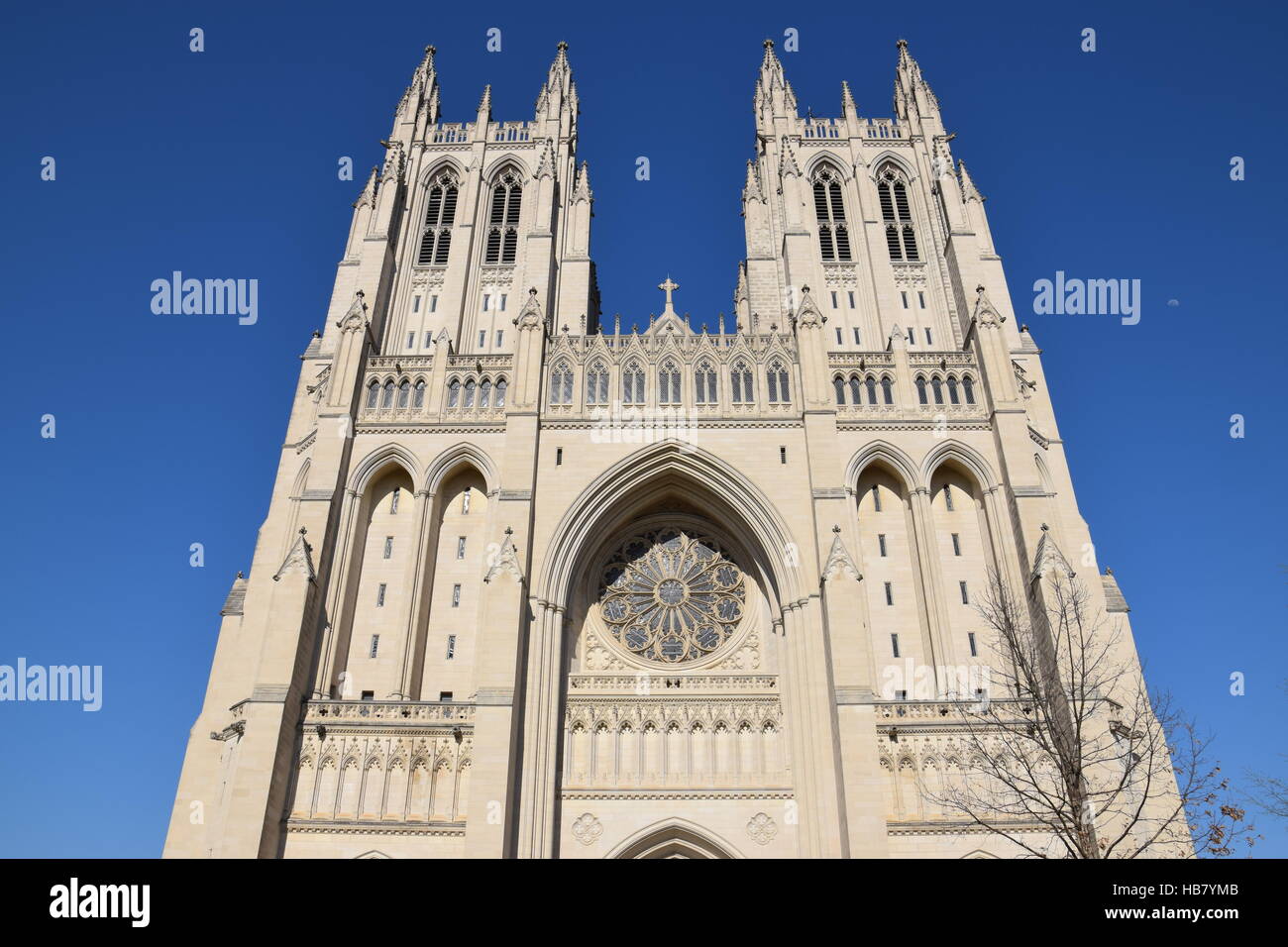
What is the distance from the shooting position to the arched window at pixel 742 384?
99.4ft

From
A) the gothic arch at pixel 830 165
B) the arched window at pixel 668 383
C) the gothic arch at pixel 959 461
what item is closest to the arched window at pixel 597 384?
the arched window at pixel 668 383

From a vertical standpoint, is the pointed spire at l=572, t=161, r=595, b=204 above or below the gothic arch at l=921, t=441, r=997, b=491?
above

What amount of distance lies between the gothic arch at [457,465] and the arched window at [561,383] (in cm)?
305

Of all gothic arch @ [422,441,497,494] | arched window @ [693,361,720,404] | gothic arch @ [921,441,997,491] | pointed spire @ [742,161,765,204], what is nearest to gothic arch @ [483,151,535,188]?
pointed spire @ [742,161,765,204]

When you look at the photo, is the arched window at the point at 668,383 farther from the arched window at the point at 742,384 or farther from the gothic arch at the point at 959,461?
the gothic arch at the point at 959,461

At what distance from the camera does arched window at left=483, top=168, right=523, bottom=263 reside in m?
37.3

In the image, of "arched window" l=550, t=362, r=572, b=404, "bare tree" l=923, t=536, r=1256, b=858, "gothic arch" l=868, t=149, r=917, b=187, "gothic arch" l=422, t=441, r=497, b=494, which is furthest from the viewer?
"gothic arch" l=868, t=149, r=917, b=187

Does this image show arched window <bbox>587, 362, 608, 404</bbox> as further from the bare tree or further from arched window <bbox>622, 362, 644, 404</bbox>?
the bare tree

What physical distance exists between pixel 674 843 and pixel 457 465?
512 inches

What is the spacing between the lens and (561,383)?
30.6 m

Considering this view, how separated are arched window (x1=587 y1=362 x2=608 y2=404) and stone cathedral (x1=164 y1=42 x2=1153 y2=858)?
75 millimetres

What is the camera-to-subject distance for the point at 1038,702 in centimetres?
1603
